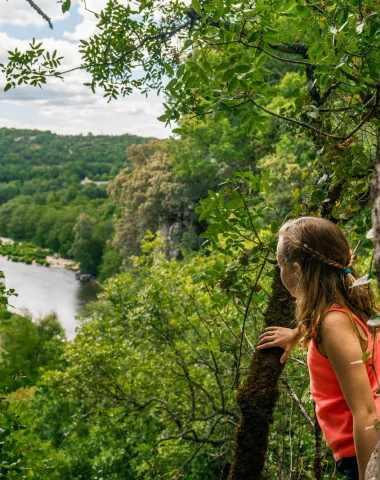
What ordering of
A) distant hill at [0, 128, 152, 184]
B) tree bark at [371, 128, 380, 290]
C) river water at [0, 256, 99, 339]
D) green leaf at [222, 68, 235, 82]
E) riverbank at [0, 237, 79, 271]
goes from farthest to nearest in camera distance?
distant hill at [0, 128, 152, 184] → riverbank at [0, 237, 79, 271] → river water at [0, 256, 99, 339] → green leaf at [222, 68, 235, 82] → tree bark at [371, 128, 380, 290]

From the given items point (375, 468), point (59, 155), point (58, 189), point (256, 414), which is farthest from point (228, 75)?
point (59, 155)

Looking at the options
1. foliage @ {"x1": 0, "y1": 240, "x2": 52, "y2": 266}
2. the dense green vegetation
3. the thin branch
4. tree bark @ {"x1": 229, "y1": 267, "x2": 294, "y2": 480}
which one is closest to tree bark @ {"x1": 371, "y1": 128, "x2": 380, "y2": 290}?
tree bark @ {"x1": 229, "y1": 267, "x2": 294, "y2": 480}

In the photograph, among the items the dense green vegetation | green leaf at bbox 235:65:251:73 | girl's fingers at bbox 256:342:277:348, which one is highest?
the dense green vegetation

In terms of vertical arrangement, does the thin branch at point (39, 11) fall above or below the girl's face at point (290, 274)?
above

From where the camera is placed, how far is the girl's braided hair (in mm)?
1836

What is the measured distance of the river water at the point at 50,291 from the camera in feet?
148

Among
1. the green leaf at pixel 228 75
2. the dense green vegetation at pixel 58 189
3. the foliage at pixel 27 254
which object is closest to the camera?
the green leaf at pixel 228 75

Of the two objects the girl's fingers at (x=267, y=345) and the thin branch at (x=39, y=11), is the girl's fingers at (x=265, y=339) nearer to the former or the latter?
the girl's fingers at (x=267, y=345)

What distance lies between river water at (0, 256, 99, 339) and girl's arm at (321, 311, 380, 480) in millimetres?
40547

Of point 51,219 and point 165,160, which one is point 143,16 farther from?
point 51,219

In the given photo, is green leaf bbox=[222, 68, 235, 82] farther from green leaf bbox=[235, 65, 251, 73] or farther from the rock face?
the rock face

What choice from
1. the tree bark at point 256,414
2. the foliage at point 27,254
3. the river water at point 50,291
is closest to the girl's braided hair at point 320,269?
the tree bark at point 256,414

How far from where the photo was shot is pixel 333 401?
70.1 inches

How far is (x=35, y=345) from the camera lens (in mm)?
27984
